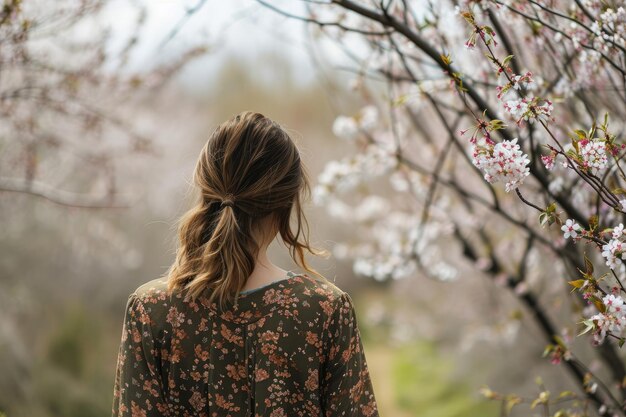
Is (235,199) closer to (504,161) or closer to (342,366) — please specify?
(342,366)

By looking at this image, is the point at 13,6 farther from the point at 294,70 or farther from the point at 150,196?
the point at 294,70

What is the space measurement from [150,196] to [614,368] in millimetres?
8761

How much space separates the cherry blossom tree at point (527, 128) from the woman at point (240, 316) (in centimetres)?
43

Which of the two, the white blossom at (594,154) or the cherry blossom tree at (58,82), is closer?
the white blossom at (594,154)

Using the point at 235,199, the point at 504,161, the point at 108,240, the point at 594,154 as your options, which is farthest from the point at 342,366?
the point at 108,240

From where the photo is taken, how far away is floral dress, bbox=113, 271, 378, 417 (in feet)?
5.02

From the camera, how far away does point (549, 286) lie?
612 centimetres

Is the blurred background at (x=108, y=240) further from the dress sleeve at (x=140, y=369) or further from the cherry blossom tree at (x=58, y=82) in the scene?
the dress sleeve at (x=140, y=369)

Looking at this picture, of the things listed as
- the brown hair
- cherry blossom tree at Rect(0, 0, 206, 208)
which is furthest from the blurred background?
the brown hair

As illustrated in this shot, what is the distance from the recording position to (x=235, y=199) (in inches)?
60.1

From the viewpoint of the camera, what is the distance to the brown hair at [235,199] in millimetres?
1515

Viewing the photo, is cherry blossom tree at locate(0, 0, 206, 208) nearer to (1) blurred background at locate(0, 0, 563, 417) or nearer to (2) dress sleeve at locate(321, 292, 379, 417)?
(1) blurred background at locate(0, 0, 563, 417)

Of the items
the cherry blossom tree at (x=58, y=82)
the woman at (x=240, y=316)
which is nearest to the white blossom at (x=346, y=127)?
the cherry blossom tree at (x=58, y=82)

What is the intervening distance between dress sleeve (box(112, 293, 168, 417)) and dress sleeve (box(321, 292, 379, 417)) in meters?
0.35
